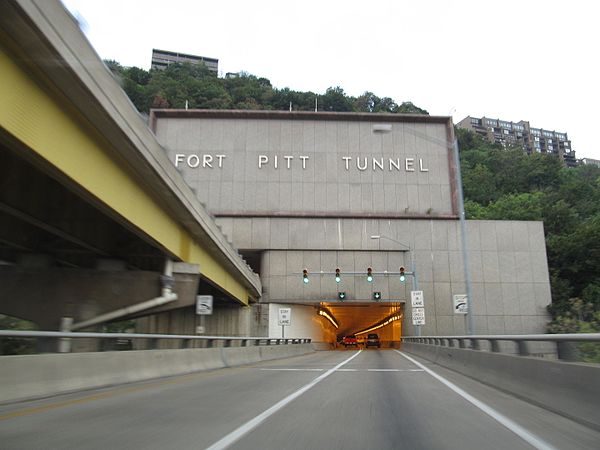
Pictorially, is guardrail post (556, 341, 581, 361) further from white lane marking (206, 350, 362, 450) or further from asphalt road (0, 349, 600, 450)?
white lane marking (206, 350, 362, 450)

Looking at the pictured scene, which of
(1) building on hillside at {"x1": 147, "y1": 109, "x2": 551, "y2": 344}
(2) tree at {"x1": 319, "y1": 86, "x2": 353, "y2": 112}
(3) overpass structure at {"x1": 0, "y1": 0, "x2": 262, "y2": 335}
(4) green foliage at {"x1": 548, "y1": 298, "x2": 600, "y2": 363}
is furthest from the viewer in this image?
(2) tree at {"x1": 319, "y1": 86, "x2": 353, "y2": 112}

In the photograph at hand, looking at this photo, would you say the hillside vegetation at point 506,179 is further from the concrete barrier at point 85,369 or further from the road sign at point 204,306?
the concrete barrier at point 85,369

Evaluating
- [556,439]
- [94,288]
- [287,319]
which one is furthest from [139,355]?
[287,319]

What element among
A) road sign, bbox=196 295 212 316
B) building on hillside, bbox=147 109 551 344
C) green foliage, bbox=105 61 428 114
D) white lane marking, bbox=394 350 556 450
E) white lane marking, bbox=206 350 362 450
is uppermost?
green foliage, bbox=105 61 428 114

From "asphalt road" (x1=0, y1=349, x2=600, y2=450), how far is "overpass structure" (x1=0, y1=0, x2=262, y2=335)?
515cm

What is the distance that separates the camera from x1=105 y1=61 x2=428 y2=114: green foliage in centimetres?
7338

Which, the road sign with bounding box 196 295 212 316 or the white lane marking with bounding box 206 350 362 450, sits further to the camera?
the road sign with bounding box 196 295 212 316

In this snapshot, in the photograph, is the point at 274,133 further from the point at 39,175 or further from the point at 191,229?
the point at 39,175

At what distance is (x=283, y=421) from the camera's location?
261 inches

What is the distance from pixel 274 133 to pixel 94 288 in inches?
1357

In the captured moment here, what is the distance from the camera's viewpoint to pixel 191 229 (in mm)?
22000

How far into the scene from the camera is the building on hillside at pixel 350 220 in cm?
4656

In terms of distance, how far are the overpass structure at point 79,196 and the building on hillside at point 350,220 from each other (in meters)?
17.9

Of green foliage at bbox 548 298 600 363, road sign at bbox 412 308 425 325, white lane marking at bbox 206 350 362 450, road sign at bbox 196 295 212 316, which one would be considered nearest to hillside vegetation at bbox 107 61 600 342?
road sign at bbox 412 308 425 325
